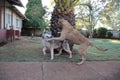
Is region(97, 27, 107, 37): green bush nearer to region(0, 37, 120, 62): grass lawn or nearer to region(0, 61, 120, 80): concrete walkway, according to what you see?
region(0, 37, 120, 62): grass lawn

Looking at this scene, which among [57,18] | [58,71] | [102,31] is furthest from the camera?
[102,31]

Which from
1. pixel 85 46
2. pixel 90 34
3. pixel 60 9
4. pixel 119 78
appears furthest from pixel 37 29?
pixel 119 78

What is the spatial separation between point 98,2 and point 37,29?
10685 millimetres

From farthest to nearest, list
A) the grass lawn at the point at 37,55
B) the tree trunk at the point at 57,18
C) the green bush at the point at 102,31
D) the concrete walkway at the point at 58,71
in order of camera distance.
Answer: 1. the green bush at the point at 102,31
2. the tree trunk at the point at 57,18
3. the grass lawn at the point at 37,55
4. the concrete walkway at the point at 58,71

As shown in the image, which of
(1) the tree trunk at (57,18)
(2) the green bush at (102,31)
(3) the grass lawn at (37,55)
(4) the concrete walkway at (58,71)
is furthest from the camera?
(2) the green bush at (102,31)

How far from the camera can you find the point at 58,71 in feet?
16.7

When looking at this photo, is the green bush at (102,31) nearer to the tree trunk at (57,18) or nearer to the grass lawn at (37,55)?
the grass lawn at (37,55)

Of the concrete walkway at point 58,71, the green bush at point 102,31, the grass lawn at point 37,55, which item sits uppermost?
the green bush at point 102,31

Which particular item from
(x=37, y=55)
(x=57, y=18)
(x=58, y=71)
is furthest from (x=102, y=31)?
(x=58, y=71)

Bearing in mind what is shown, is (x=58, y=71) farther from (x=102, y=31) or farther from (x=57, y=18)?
(x=102, y=31)

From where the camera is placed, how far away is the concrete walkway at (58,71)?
15.1ft

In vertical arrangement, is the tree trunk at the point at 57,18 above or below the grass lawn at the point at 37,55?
above

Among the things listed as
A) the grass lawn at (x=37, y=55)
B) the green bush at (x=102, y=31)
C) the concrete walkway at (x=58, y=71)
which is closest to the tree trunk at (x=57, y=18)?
the grass lawn at (x=37, y=55)

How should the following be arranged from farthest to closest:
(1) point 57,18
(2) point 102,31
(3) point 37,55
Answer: (2) point 102,31 < (1) point 57,18 < (3) point 37,55
